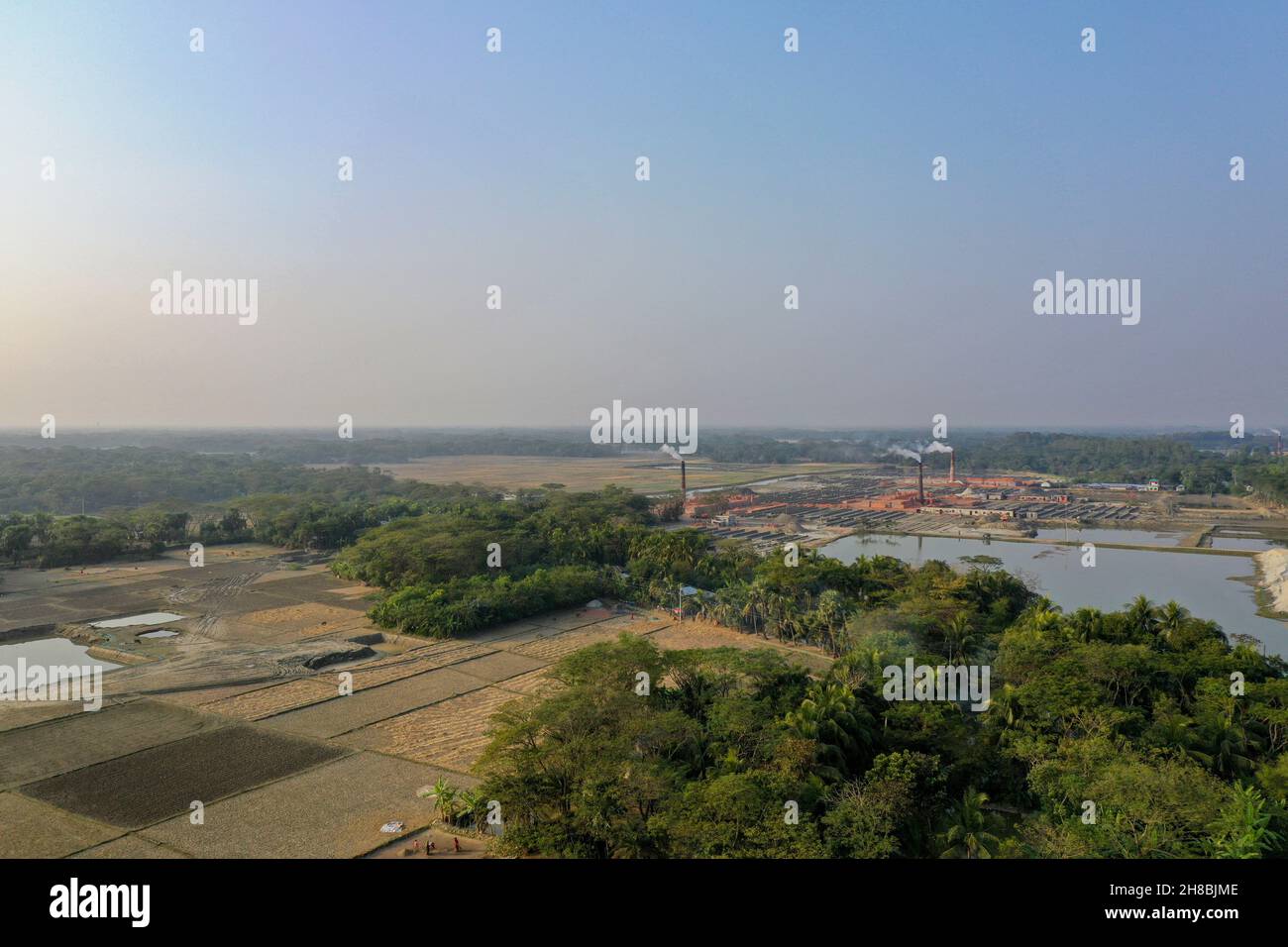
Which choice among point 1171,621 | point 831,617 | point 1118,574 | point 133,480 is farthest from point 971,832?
point 133,480

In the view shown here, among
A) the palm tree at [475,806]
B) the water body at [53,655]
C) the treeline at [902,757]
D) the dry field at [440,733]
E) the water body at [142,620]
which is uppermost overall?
the treeline at [902,757]

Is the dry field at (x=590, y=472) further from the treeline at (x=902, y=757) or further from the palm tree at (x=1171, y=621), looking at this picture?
the treeline at (x=902, y=757)

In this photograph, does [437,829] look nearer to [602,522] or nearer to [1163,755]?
[1163,755]

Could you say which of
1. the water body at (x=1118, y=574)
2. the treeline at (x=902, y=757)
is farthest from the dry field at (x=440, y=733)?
the water body at (x=1118, y=574)

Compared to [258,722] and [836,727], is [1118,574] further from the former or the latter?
[258,722]

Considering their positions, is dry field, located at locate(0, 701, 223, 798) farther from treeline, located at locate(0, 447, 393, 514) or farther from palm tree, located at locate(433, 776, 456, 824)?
treeline, located at locate(0, 447, 393, 514)

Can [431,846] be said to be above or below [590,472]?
below
